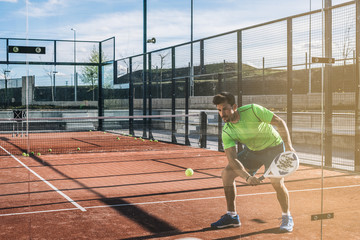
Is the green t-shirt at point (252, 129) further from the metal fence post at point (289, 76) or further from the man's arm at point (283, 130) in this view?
the metal fence post at point (289, 76)

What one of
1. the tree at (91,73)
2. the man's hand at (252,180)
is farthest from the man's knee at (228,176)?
the tree at (91,73)

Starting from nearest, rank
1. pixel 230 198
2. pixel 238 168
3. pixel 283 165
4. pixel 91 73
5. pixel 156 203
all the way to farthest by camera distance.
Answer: pixel 238 168 < pixel 283 165 < pixel 230 198 < pixel 91 73 < pixel 156 203

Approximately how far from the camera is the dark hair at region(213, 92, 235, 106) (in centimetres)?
219

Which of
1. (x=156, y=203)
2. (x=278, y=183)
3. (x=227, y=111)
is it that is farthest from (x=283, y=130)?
(x=156, y=203)

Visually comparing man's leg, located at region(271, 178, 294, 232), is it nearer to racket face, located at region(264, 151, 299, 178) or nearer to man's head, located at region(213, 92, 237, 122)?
racket face, located at region(264, 151, 299, 178)

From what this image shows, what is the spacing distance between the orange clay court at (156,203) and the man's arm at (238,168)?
0.17 metres

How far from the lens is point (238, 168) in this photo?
7.53ft

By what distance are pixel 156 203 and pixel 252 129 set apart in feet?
7.76

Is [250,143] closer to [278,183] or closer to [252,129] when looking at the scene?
[252,129]

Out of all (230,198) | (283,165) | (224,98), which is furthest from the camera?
(230,198)

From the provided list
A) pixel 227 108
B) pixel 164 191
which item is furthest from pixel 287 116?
pixel 164 191

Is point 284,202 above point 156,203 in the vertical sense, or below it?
above

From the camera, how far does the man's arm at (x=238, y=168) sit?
7.47 feet

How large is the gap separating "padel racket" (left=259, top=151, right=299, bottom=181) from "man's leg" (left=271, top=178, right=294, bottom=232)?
7 centimetres
